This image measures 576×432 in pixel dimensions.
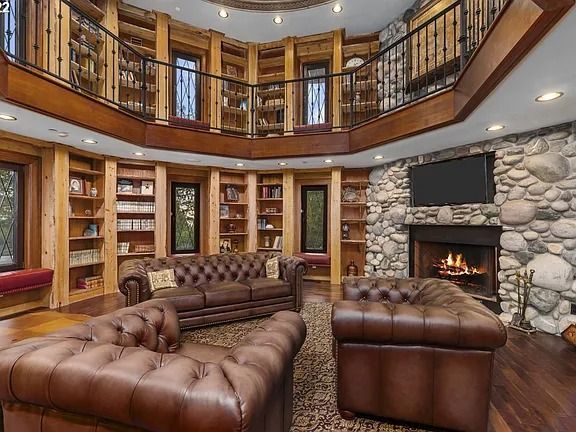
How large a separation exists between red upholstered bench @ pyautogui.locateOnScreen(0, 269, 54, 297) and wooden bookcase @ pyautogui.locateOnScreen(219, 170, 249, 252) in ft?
9.95

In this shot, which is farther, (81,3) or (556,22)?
(81,3)

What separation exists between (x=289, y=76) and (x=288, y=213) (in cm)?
299

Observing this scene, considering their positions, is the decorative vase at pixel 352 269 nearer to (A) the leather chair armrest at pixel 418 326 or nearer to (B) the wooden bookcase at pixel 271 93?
(B) the wooden bookcase at pixel 271 93

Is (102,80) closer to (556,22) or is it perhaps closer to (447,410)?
(556,22)

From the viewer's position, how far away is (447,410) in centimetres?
198

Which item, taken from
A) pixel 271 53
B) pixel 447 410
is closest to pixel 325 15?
pixel 271 53

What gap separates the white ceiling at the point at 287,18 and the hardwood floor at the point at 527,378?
18.4 ft

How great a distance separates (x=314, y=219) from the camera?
727 centimetres

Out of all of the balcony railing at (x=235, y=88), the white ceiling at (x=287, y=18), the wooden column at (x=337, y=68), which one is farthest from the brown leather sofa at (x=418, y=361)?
the white ceiling at (x=287, y=18)

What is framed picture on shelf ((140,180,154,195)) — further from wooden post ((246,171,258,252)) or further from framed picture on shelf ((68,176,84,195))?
wooden post ((246,171,258,252))

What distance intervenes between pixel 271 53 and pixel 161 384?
7.60 meters

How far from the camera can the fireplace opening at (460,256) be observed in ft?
15.1

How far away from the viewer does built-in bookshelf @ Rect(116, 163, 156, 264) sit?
608 cm

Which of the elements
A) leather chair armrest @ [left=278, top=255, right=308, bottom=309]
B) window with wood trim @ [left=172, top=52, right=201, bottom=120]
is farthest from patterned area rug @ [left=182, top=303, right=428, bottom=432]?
window with wood trim @ [left=172, top=52, right=201, bottom=120]
